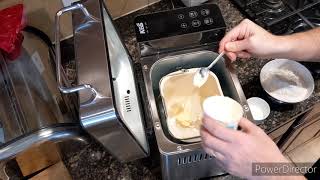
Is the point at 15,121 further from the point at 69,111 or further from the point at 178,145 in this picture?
the point at 178,145

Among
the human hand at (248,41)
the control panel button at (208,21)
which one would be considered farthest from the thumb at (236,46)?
the control panel button at (208,21)

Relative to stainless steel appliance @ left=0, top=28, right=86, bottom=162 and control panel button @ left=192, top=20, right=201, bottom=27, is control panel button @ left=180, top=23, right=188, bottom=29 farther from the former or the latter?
stainless steel appliance @ left=0, top=28, right=86, bottom=162

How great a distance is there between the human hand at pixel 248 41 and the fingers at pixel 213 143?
274 millimetres

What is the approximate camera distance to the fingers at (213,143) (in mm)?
571

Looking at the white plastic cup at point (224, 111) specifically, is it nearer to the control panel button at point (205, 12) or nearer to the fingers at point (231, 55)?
the fingers at point (231, 55)

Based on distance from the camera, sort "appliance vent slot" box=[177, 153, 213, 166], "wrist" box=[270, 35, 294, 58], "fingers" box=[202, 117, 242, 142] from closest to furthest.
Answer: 1. "fingers" box=[202, 117, 242, 142]
2. "appliance vent slot" box=[177, 153, 213, 166]
3. "wrist" box=[270, 35, 294, 58]

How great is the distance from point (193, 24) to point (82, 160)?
1.53ft

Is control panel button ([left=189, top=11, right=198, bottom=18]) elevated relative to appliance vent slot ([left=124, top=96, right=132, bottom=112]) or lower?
elevated

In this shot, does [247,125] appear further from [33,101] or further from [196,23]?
[33,101]

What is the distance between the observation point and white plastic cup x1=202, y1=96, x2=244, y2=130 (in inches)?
22.1

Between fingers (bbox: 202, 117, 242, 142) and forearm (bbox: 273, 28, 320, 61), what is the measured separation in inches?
12.9

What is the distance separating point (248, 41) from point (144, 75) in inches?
10.5

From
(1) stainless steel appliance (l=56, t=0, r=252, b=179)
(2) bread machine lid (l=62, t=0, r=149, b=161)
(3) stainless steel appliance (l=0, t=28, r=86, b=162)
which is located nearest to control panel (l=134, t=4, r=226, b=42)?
(1) stainless steel appliance (l=56, t=0, r=252, b=179)

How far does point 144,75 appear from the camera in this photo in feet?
2.62
